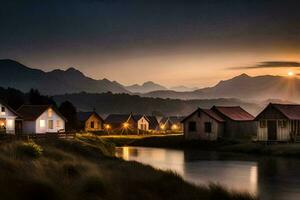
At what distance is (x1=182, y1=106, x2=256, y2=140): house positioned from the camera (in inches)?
3499

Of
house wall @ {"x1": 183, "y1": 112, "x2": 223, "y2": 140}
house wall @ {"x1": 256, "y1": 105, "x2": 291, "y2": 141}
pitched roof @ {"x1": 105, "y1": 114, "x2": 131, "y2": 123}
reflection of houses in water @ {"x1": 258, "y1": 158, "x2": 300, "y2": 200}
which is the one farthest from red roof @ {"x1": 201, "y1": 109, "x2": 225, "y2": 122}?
pitched roof @ {"x1": 105, "y1": 114, "x2": 131, "y2": 123}

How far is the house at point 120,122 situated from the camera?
457ft

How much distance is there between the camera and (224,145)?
3241 inches

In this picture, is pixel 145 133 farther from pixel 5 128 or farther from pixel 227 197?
pixel 227 197

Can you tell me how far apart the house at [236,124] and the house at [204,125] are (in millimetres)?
1095

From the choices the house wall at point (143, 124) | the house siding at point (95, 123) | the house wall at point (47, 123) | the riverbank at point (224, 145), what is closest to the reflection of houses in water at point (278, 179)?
the riverbank at point (224, 145)

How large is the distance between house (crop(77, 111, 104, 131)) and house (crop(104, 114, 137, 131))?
2.10m

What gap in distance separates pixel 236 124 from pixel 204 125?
590cm

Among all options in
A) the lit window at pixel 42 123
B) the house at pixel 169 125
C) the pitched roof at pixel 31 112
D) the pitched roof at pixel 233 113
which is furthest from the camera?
the house at pixel 169 125

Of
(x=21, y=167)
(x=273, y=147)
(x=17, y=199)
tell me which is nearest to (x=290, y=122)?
(x=273, y=147)

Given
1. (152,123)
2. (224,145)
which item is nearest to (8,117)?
(224,145)

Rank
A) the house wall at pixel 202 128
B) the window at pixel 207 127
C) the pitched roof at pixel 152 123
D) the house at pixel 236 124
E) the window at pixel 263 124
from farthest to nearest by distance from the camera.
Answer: the pitched roof at pixel 152 123 → the house at pixel 236 124 → the window at pixel 207 127 → the house wall at pixel 202 128 → the window at pixel 263 124

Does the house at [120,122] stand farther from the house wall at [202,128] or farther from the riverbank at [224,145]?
the house wall at [202,128]

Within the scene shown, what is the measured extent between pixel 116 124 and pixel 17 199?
119373 mm
